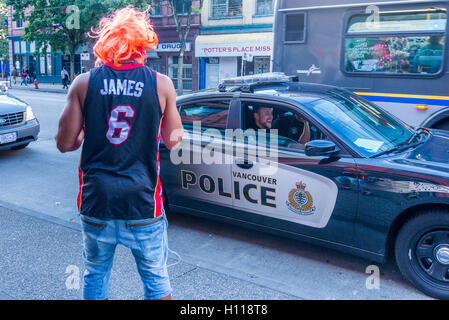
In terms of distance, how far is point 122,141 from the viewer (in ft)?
7.75

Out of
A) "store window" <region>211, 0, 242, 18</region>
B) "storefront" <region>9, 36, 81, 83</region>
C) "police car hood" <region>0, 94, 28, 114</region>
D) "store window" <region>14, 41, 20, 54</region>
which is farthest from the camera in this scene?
"store window" <region>14, 41, 20, 54</region>

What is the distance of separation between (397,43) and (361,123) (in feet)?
8.78

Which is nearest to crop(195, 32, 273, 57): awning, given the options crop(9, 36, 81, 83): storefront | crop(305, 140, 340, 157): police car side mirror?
crop(9, 36, 81, 83): storefront

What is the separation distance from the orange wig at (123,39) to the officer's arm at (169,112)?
0.18m

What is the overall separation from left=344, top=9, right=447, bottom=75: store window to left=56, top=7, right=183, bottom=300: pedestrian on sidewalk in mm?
A: 4836

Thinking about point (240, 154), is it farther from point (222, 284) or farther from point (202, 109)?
point (222, 284)

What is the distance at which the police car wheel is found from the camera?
11.5ft

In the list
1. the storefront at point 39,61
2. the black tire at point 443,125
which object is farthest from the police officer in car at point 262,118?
the storefront at point 39,61

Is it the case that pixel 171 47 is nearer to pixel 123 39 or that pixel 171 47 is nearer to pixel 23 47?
pixel 23 47

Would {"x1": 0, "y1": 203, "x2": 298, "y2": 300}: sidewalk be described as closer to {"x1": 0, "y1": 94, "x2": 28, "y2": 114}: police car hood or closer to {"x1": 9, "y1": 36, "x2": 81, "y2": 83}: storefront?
{"x1": 0, "y1": 94, "x2": 28, "y2": 114}: police car hood

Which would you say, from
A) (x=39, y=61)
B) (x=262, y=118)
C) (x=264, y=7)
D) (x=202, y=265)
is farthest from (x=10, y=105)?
(x=39, y=61)

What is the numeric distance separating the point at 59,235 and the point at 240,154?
2.16 m

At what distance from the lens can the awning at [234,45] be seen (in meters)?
24.7
